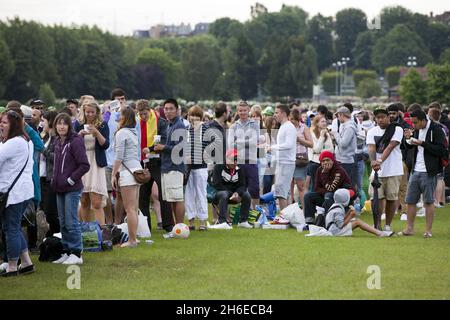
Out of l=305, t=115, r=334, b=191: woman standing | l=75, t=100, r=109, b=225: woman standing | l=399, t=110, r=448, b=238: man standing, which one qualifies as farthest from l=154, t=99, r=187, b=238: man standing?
l=399, t=110, r=448, b=238: man standing

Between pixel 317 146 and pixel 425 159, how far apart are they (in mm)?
3490

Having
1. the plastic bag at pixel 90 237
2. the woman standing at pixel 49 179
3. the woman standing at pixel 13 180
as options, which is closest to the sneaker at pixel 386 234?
the plastic bag at pixel 90 237

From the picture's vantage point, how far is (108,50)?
568 ft

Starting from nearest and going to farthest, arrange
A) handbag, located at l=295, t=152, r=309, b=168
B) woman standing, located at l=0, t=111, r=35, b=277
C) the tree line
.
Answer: woman standing, located at l=0, t=111, r=35, b=277, handbag, located at l=295, t=152, r=309, b=168, the tree line

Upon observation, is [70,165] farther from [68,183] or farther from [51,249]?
[51,249]

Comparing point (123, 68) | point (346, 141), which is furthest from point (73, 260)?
point (123, 68)

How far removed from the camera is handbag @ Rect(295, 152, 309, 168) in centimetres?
2134

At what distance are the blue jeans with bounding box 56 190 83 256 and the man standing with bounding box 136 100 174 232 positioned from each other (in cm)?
358

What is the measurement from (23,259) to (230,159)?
21.5 ft

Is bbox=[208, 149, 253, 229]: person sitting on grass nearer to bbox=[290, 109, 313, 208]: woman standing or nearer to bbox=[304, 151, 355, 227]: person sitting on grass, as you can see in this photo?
bbox=[304, 151, 355, 227]: person sitting on grass

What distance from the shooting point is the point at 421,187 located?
57.8 ft

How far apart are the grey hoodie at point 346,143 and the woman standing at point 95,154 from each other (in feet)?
16.9

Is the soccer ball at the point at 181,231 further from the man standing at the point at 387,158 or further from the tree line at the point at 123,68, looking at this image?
the tree line at the point at 123,68
